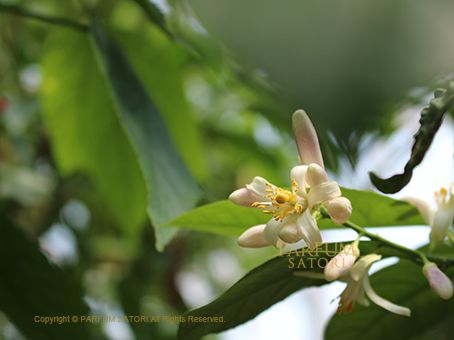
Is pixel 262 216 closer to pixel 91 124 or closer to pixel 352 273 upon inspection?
pixel 352 273

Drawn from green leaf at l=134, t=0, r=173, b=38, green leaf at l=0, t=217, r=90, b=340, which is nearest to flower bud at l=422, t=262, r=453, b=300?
green leaf at l=134, t=0, r=173, b=38

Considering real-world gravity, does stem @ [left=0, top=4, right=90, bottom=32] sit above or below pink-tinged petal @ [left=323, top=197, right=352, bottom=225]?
above

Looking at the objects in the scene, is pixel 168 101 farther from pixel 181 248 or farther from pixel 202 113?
pixel 181 248

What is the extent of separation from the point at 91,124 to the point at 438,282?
487 mm

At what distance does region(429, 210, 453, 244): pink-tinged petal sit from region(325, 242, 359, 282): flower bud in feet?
0.24

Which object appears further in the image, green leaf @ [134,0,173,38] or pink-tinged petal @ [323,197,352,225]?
green leaf @ [134,0,173,38]

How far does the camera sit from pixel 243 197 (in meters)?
0.24

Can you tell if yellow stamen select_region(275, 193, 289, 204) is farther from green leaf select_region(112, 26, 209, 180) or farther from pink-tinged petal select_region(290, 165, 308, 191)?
→ green leaf select_region(112, 26, 209, 180)

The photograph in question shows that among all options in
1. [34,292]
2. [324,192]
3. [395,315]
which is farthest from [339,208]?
[34,292]

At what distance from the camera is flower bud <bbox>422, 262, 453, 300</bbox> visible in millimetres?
238

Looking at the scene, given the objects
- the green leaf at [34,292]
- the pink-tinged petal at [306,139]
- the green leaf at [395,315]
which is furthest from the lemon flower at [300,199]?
the green leaf at [34,292]

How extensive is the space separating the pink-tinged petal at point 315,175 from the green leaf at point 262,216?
73 mm

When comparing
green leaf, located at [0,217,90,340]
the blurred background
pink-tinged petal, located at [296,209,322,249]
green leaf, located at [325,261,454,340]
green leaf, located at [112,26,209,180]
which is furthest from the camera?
green leaf, located at [112,26,209,180]

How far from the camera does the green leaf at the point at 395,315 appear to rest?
319mm
